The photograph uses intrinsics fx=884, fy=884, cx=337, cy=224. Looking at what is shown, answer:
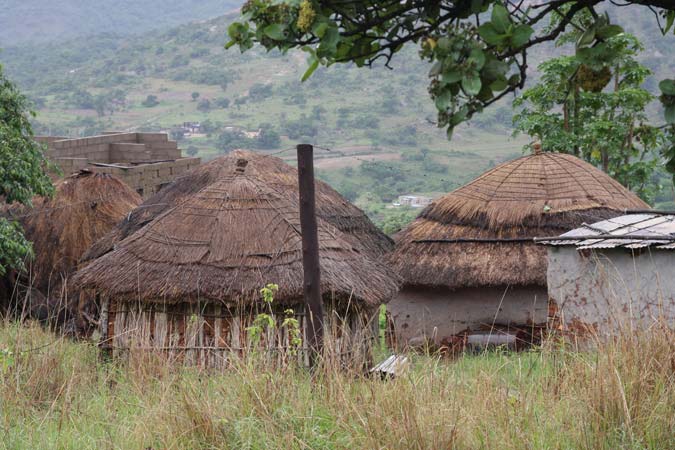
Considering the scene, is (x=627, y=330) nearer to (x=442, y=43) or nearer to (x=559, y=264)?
(x=442, y=43)

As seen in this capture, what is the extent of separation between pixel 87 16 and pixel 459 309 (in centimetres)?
12915

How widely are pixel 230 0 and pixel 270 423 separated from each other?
14527cm

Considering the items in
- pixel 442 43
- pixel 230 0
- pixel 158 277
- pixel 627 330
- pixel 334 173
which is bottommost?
pixel 334 173

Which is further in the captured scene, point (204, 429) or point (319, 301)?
point (319, 301)

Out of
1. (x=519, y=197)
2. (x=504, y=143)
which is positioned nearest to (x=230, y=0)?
(x=504, y=143)

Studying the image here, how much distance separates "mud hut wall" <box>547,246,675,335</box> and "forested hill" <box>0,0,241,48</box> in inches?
4665

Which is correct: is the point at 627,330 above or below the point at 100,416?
above

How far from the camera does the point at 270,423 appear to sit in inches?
147

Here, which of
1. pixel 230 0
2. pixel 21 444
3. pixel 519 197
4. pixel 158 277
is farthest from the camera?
pixel 230 0

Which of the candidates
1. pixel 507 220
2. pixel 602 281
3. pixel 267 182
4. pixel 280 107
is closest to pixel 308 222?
pixel 602 281

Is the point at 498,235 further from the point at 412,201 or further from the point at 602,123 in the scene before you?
the point at 412,201

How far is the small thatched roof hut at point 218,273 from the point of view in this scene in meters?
8.63

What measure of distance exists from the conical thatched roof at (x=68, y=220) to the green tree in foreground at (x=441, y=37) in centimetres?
1131

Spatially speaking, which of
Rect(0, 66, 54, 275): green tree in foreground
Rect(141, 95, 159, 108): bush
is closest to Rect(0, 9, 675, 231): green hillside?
Rect(141, 95, 159, 108): bush
